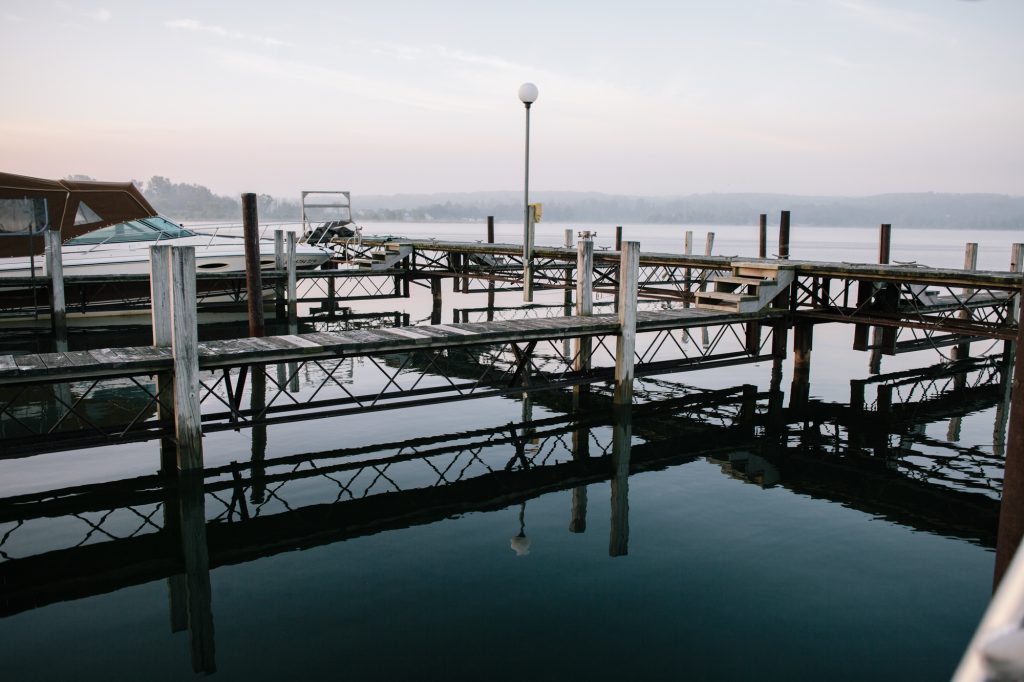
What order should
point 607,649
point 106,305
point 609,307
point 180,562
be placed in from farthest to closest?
point 609,307
point 106,305
point 180,562
point 607,649

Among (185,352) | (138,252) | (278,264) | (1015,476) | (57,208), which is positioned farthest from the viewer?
(278,264)

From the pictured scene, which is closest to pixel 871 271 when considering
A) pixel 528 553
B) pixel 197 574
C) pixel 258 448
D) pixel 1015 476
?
pixel 528 553

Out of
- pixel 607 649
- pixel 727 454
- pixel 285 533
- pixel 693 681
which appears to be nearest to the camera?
pixel 693 681

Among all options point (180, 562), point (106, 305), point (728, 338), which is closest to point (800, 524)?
point (180, 562)

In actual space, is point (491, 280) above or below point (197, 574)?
above

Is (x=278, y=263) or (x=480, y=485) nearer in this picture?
(x=480, y=485)

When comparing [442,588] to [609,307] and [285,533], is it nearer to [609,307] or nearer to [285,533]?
[285,533]

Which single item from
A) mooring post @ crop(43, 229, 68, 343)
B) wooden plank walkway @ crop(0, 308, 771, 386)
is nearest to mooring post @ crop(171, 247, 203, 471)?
wooden plank walkway @ crop(0, 308, 771, 386)

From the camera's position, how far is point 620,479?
12.6 m

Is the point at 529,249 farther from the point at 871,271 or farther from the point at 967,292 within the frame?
the point at 967,292

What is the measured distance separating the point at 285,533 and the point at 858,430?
39.3 ft

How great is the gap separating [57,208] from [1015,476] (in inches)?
1208

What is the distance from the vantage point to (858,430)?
1585 centimetres

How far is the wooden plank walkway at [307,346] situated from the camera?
10492 millimetres
